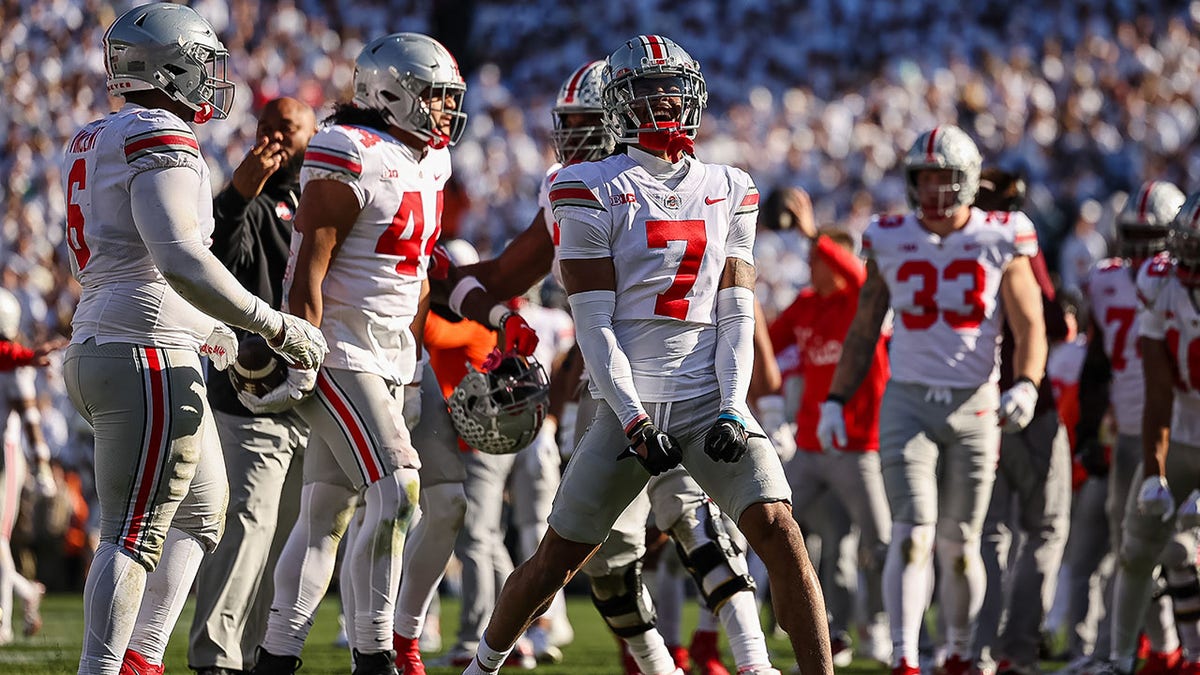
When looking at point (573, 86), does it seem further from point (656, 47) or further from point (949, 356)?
point (949, 356)

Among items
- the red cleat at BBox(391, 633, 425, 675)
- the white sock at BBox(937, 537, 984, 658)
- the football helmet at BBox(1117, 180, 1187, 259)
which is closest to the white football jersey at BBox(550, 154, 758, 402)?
the red cleat at BBox(391, 633, 425, 675)

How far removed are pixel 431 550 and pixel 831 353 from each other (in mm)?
3161

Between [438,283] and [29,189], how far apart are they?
1217cm

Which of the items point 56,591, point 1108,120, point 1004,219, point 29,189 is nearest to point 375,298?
point 1004,219

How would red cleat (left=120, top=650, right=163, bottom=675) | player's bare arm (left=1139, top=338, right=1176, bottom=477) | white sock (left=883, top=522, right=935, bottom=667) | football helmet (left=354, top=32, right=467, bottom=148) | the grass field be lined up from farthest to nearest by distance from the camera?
the grass field
player's bare arm (left=1139, top=338, right=1176, bottom=477)
white sock (left=883, top=522, right=935, bottom=667)
football helmet (left=354, top=32, right=467, bottom=148)
red cleat (left=120, top=650, right=163, bottom=675)

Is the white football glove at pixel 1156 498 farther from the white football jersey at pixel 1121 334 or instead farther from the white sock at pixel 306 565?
the white sock at pixel 306 565

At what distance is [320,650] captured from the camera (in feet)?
28.6

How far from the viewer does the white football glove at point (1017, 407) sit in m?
6.40

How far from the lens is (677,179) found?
4766mm

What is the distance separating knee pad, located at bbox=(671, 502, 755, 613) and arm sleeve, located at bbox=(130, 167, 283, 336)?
1.72 metres

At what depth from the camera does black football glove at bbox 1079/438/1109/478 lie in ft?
25.3

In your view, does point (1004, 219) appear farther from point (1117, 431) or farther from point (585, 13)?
point (585, 13)

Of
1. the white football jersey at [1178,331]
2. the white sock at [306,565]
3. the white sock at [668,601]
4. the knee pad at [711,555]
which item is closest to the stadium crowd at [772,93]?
the white sock at [668,601]

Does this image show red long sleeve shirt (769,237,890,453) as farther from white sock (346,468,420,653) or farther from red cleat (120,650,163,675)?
red cleat (120,650,163,675)
